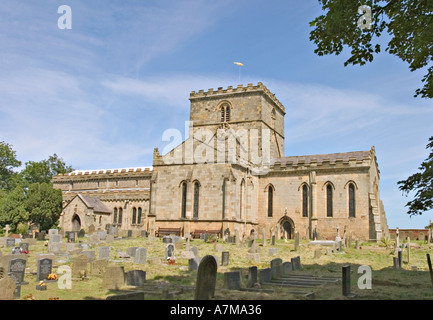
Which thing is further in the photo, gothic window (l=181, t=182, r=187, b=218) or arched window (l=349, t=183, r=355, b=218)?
gothic window (l=181, t=182, r=187, b=218)

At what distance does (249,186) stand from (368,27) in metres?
28.1

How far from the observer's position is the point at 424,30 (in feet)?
31.3

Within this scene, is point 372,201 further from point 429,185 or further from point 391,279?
point 429,185

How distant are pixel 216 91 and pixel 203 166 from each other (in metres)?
11.9

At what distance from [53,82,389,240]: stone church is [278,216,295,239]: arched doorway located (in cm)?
9

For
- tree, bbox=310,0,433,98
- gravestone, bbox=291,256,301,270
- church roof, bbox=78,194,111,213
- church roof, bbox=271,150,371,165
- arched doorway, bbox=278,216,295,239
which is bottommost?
gravestone, bbox=291,256,301,270

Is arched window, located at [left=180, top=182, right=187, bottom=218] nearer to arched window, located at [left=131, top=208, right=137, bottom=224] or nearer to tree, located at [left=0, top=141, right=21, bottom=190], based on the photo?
arched window, located at [left=131, top=208, right=137, bottom=224]

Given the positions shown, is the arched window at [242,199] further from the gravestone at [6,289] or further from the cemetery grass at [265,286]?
the gravestone at [6,289]

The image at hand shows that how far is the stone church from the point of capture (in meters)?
34.5

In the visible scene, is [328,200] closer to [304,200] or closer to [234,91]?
[304,200]

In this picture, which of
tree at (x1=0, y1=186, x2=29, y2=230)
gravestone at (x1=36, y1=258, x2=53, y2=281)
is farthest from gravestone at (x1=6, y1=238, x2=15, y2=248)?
tree at (x1=0, y1=186, x2=29, y2=230)

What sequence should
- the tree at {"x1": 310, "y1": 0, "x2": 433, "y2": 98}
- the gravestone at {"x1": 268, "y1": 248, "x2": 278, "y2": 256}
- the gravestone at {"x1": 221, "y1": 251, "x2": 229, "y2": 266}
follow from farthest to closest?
the gravestone at {"x1": 268, "y1": 248, "x2": 278, "y2": 256}, the gravestone at {"x1": 221, "y1": 251, "x2": 229, "y2": 266}, the tree at {"x1": 310, "y1": 0, "x2": 433, "y2": 98}

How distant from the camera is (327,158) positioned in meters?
38.7
